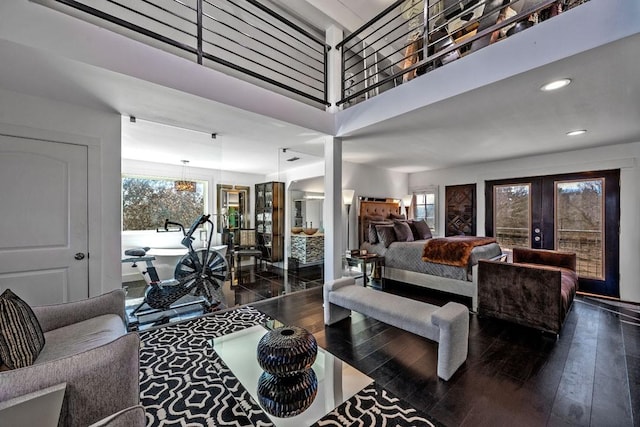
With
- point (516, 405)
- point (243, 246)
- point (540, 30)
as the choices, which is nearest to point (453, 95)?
point (540, 30)

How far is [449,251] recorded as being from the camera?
380cm

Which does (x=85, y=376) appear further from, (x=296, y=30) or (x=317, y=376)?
(x=296, y=30)

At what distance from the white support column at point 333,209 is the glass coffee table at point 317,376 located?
5.55ft

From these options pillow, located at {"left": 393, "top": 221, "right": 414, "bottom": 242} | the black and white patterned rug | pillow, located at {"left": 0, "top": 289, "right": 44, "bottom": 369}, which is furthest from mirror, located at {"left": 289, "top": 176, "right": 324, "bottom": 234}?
pillow, located at {"left": 0, "top": 289, "right": 44, "bottom": 369}

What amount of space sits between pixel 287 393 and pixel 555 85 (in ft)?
10.2

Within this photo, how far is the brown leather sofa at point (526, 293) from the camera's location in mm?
2604

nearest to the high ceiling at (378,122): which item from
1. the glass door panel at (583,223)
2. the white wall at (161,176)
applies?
the white wall at (161,176)

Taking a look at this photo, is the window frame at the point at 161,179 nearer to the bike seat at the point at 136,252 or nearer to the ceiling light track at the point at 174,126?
the bike seat at the point at 136,252

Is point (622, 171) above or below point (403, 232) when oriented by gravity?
above

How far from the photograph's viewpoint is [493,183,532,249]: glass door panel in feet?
15.8

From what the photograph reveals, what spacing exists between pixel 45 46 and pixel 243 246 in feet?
10.6

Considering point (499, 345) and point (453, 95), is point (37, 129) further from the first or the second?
point (499, 345)

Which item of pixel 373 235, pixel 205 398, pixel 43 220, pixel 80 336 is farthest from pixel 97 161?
pixel 373 235

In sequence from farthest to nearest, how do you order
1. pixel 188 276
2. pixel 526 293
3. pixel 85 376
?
pixel 188 276 < pixel 526 293 < pixel 85 376
